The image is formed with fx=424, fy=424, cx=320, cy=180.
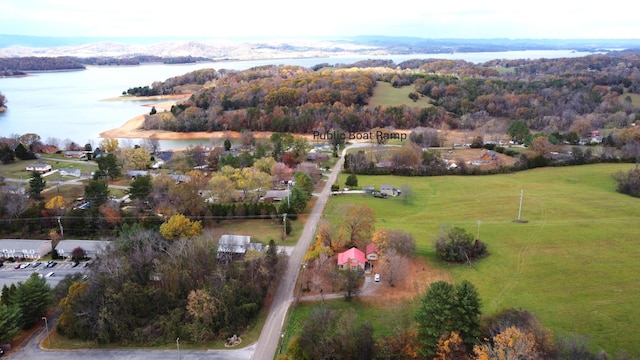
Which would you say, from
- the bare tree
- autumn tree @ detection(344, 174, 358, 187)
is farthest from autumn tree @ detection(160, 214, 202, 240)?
autumn tree @ detection(344, 174, 358, 187)

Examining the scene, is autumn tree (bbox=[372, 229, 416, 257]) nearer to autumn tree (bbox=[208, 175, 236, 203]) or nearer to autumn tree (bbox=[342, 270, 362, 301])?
autumn tree (bbox=[342, 270, 362, 301])

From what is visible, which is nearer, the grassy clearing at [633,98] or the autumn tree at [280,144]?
the autumn tree at [280,144]

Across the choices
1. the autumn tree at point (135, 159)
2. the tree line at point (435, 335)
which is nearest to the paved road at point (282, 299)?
the tree line at point (435, 335)

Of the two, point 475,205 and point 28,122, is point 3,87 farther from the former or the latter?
point 475,205

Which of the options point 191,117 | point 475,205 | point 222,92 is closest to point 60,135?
point 191,117

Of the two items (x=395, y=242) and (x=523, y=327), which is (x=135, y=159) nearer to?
(x=395, y=242)

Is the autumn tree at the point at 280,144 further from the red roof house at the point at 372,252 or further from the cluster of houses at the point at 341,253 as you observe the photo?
the red roof house at the point at 372,252
